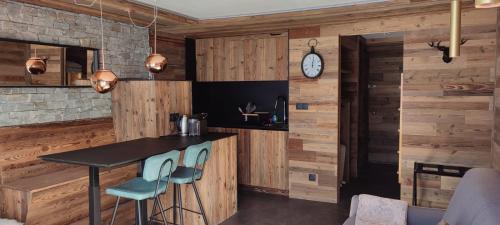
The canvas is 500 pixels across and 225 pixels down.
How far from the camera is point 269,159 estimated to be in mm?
5156

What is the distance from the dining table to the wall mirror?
2.94 ft

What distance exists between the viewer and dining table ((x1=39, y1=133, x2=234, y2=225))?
9.18 feet

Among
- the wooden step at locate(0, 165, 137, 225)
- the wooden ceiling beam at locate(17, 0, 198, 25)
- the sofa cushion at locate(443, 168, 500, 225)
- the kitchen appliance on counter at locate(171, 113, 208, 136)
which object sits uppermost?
the wooden ceiling beam at locate(17, 0, 198, 25)

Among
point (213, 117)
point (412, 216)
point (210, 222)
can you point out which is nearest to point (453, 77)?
point (412, 216)

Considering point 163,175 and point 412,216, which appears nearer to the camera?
point 412,216

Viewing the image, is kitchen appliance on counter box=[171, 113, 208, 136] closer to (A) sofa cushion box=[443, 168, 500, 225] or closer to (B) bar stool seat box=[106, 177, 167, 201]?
(B) bar stool seat box=[106, 177, 167, 201]

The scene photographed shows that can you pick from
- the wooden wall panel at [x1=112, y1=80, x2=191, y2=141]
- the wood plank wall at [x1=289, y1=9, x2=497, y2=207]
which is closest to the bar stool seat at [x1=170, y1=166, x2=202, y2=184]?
the wooden wall panel at [x1=112, y1=80, x2=191, y2=141]

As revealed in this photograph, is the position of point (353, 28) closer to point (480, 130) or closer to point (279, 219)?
point (480, 130)

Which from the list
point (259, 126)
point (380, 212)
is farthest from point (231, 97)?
point (380, 212)

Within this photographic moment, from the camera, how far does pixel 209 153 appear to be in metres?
3.73

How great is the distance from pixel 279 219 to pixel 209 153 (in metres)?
1.16

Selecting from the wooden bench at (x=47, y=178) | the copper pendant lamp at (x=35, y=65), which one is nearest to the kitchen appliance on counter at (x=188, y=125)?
the wooden bench at (x=47, y=178)

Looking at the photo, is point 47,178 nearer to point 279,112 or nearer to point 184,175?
point 184,175

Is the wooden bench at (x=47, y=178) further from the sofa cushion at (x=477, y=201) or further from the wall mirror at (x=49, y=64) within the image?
the sofa cushion at (x=477, y=201)
